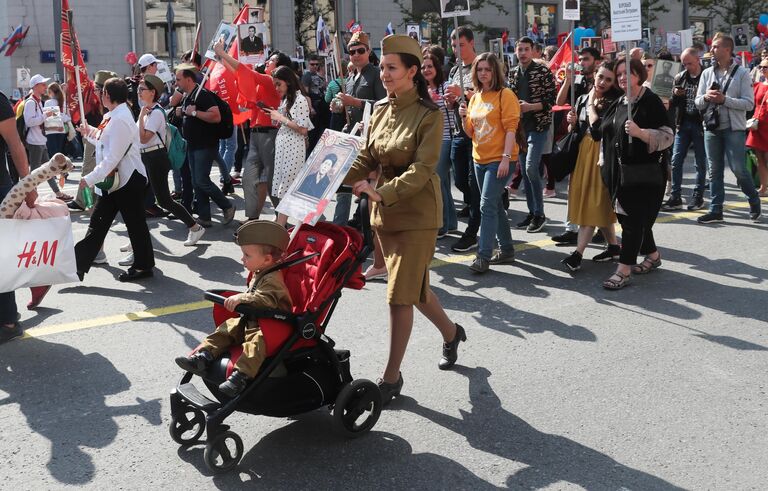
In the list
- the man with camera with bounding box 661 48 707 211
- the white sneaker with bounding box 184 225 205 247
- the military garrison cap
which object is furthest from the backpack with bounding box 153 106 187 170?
the military garrison cap

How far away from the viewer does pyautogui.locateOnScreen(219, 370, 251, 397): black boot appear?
151 inches

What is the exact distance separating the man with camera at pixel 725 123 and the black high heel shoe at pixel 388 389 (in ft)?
20.1

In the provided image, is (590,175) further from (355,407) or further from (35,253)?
(35,253)

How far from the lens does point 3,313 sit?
19.5ft

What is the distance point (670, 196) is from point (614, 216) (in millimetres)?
3407

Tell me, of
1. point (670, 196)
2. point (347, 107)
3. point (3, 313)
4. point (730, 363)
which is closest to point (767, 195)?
point (670, 196)

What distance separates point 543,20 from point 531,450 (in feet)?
129

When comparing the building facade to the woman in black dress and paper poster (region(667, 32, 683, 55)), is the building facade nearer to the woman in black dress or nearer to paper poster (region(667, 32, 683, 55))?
paper poster (region(667, 32, 683, 55))

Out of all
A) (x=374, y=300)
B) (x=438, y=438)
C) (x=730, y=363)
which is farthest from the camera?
(x=374, y=300)

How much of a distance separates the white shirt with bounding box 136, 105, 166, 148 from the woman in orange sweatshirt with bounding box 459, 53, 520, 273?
3.18 m

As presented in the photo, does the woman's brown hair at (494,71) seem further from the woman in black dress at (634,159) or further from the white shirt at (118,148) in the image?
the white shirt at (118,148)

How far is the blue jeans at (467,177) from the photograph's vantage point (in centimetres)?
845

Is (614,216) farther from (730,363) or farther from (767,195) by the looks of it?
(767,195)

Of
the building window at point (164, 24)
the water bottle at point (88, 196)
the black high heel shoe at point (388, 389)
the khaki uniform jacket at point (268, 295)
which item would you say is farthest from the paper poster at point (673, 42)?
the khaki uniform jacket at point (268, 295)
